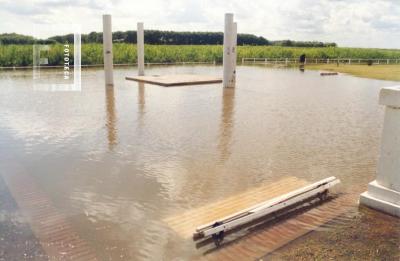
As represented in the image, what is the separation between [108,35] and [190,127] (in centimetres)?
1049

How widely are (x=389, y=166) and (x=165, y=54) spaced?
110ft

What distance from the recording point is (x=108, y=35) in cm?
1903

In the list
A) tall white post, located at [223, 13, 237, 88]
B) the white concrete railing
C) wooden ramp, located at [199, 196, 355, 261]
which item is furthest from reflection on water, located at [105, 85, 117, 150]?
the white concrete railing

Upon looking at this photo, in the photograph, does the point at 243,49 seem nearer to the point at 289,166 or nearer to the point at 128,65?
the point at 128,65

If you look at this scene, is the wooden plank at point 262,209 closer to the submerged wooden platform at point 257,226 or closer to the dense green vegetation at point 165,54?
the submerged wooden platform at point 257,226

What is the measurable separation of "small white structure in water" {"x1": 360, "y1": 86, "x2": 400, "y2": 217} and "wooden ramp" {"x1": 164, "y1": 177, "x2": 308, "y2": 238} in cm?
124

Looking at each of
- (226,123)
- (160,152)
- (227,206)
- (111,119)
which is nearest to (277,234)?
(227,206)

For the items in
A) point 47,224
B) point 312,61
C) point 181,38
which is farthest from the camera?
point 181,38

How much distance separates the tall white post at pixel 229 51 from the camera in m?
18.5

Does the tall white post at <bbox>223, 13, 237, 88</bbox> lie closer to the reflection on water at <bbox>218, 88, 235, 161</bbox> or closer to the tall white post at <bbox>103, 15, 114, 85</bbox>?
the reflection on water at <bbox>218, 88, 235, 161</bbox>

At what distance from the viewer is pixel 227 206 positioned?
5438 mm

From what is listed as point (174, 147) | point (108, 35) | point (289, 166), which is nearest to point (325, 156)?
point (289, 166)

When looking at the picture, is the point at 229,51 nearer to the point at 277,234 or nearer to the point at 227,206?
the point at 227,206

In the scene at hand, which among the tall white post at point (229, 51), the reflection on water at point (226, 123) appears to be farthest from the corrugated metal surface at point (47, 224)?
the tall white post at point (229, 51)
